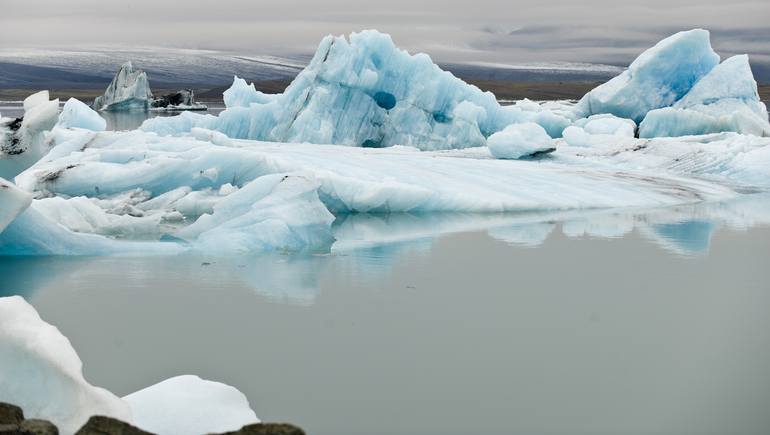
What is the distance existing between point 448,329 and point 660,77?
1629 cm

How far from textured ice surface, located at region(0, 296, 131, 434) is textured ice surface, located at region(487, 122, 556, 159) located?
11.5 metres

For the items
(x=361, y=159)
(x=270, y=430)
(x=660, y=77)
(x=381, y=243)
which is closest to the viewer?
(x=270, y=430)

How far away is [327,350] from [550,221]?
5577 millimetres

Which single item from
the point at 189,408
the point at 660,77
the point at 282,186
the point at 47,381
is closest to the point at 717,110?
the point at 660,77

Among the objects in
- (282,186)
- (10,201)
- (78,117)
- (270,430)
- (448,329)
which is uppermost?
(270,430)

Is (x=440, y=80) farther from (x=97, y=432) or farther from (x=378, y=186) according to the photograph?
(x=97, y=432)

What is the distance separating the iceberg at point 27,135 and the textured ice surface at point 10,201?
6.64 ft

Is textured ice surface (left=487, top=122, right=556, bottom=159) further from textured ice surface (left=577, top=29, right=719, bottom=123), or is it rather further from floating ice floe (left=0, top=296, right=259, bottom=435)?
floating ice floe (left=0, top=296, right=259, bottom=435)

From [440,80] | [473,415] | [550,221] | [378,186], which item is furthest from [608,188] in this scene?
[473,415]

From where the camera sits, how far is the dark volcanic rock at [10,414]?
3.19 meters

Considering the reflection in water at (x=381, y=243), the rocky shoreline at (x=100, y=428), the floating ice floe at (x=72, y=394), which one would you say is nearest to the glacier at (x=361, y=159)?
the reflection in water at (x=381, y=243)

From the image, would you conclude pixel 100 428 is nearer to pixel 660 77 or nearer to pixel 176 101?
pixel 660 77

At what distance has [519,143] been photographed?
1470 cm

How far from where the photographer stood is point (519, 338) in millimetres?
5383
